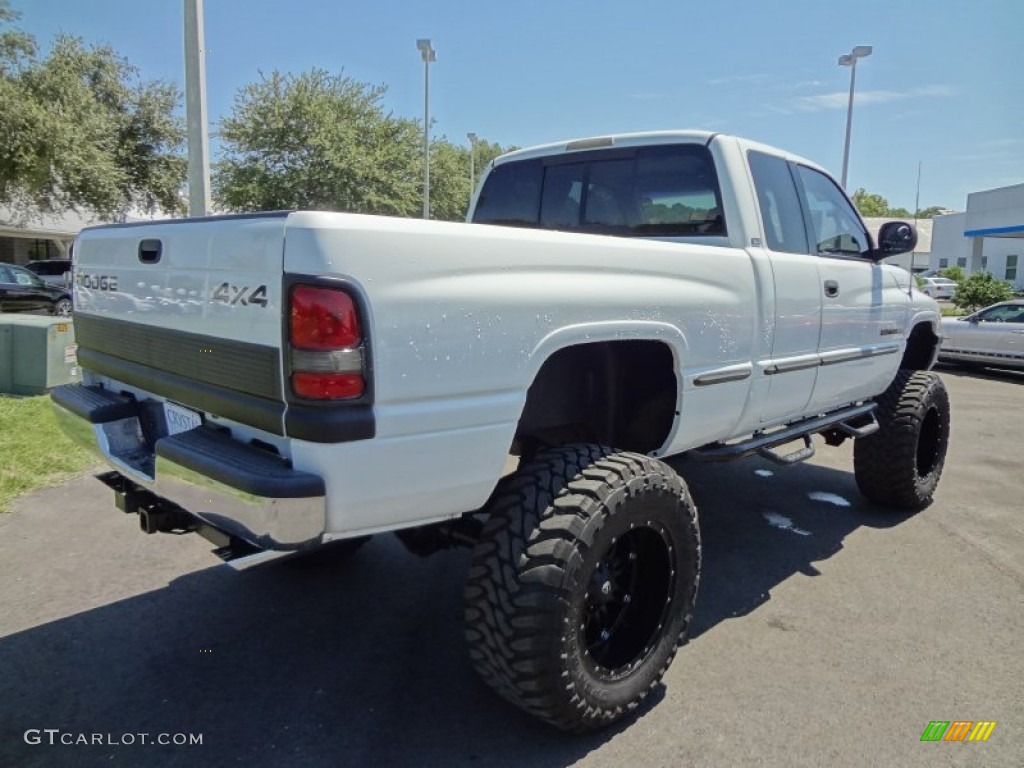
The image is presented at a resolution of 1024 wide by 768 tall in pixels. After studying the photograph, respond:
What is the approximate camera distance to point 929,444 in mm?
5281

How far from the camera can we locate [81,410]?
2.77m

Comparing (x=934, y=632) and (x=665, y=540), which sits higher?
(x=665, y=540)

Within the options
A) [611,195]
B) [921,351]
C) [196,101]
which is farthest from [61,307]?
[921,351]

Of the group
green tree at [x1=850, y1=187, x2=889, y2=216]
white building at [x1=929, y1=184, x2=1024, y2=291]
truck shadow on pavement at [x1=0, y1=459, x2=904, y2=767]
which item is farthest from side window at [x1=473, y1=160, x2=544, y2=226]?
green tree at [x1=850, y1=187, x2=889, y2=216]

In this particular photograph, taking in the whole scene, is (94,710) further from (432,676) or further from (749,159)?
(749,159)

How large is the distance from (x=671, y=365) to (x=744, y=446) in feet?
2.50

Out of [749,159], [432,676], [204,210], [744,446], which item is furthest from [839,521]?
[204,210]

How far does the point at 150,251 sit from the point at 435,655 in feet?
6.34

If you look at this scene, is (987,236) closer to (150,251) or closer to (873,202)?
(150,251)

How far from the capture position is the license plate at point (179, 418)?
2.43 m

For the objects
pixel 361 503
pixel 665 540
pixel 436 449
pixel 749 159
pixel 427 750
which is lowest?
pixel 427 750

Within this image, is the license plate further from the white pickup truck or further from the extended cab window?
the extended cab window

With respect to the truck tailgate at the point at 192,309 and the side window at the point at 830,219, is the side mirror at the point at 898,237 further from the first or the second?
the truck tailgate at the point at 192,309

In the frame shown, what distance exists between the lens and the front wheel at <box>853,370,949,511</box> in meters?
4.73
